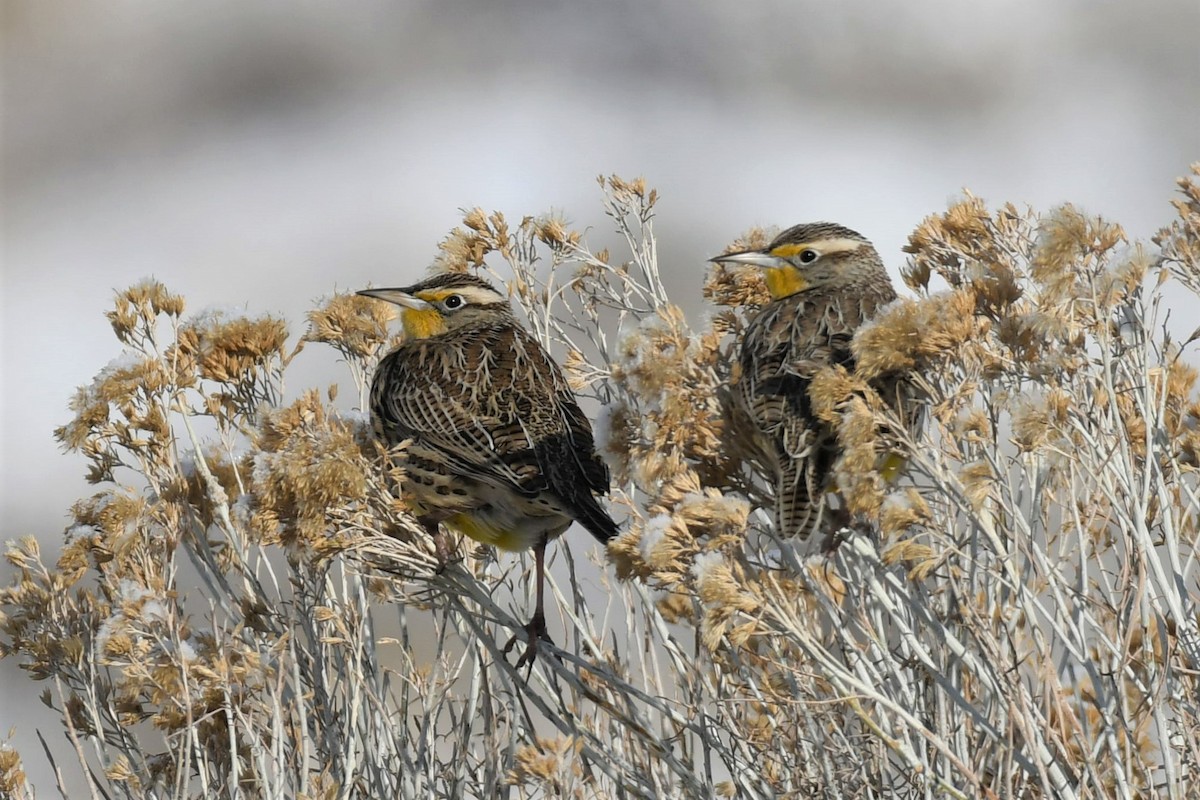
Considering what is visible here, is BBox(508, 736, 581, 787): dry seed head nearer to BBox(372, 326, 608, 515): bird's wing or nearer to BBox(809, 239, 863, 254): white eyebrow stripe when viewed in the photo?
BBox(372, 326, 608, 515): bird's wing

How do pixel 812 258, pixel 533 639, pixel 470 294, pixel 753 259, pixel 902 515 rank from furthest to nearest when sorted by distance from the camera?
pixel 470 294 → pixel 812 258 → pixel 753 259 → pixel 533 639 → pixel 902 515

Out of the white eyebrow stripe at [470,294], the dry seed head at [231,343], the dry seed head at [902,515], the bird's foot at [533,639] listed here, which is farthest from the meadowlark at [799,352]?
the dry seed head at [231,343]

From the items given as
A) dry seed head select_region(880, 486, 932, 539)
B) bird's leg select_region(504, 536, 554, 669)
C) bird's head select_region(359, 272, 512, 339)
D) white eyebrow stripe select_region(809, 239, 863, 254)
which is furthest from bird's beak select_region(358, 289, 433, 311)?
dry seed head select_region(880, 486, 932, 539)

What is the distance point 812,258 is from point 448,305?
1036mm

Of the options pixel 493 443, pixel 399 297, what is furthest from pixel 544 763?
pixel 399 297

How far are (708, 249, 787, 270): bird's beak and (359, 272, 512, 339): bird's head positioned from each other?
2.64 ft

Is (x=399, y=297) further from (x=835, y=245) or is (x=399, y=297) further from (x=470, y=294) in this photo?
(x=835, y=245)

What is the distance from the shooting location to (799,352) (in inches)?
125

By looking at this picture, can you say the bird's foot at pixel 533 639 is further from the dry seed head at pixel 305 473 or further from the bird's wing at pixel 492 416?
the dry seed head at pixel 305 473

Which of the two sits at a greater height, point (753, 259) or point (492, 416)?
point (753, 259)

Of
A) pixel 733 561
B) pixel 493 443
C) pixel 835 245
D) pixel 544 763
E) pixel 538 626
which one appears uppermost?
pixel 835 245

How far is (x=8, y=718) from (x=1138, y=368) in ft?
23.8

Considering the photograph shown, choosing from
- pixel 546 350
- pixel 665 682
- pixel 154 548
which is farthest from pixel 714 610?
pixel 665 682

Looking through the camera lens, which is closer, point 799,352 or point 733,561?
point 733,561
